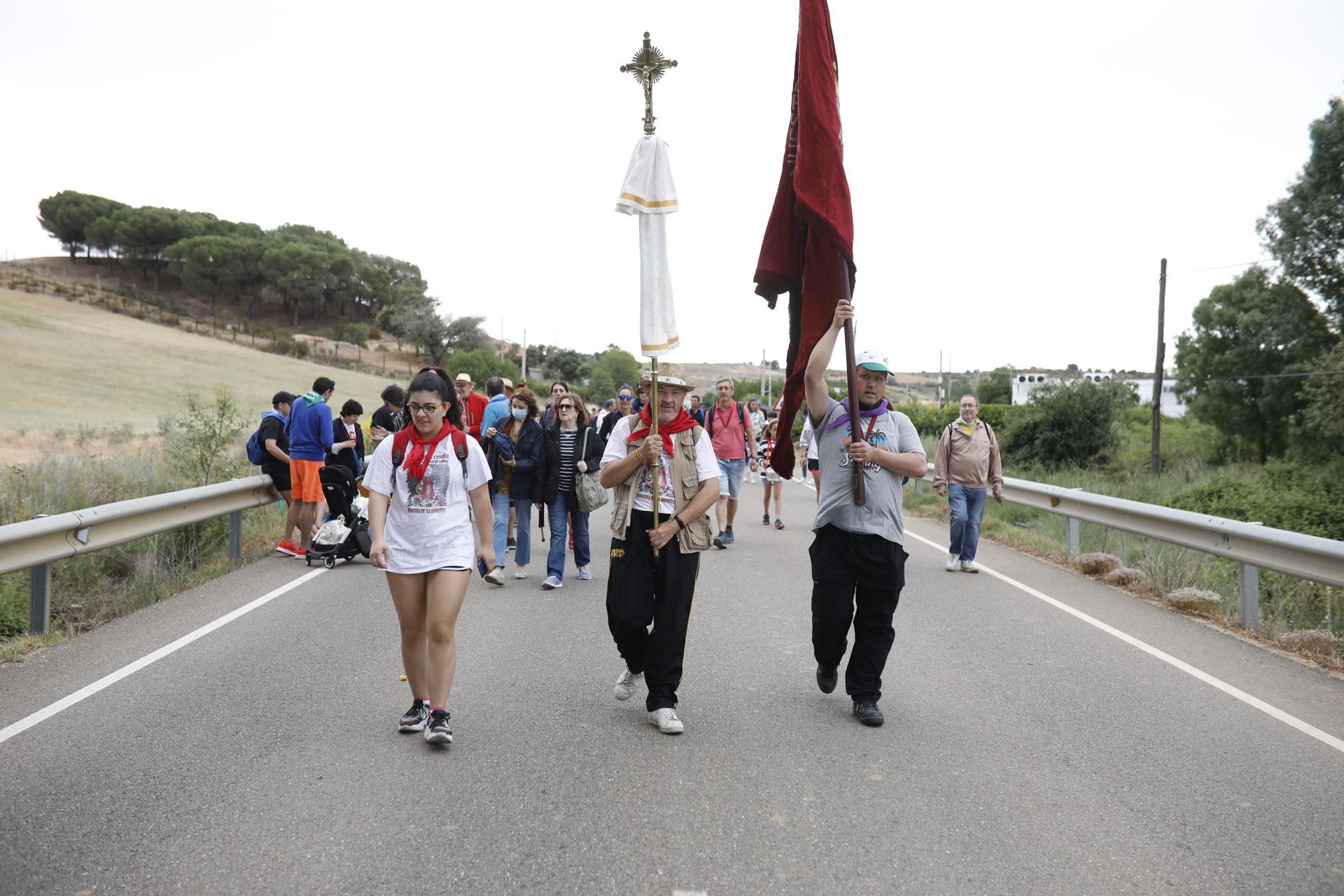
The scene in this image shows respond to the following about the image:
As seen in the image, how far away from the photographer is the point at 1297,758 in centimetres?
473

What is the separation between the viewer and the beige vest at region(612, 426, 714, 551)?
5215 millimetres

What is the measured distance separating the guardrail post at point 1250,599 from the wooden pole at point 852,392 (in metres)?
4.44

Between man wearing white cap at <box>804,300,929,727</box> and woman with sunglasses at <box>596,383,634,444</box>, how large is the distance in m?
3.21

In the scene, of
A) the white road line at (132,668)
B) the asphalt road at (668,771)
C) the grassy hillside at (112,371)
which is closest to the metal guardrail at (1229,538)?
the asphalt road at (668,771)

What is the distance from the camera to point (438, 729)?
15.6 ft

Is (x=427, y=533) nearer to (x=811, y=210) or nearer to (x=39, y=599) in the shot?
(x=811, y=210)

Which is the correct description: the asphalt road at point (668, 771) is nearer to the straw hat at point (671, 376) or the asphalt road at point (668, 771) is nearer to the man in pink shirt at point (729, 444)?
the straw hat at point (671, 376)

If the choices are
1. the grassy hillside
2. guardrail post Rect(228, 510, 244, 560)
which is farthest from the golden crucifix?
the grassy hillside

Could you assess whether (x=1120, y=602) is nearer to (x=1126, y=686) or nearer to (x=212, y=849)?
(x=1126, y=686)

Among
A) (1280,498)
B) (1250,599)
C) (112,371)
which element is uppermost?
(112,371)

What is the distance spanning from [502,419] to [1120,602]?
6.46 meters

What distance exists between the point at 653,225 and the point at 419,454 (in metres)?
1.84

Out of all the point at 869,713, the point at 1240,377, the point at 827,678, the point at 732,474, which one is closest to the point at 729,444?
the point at 732,474

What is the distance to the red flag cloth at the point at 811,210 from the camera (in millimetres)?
5480
